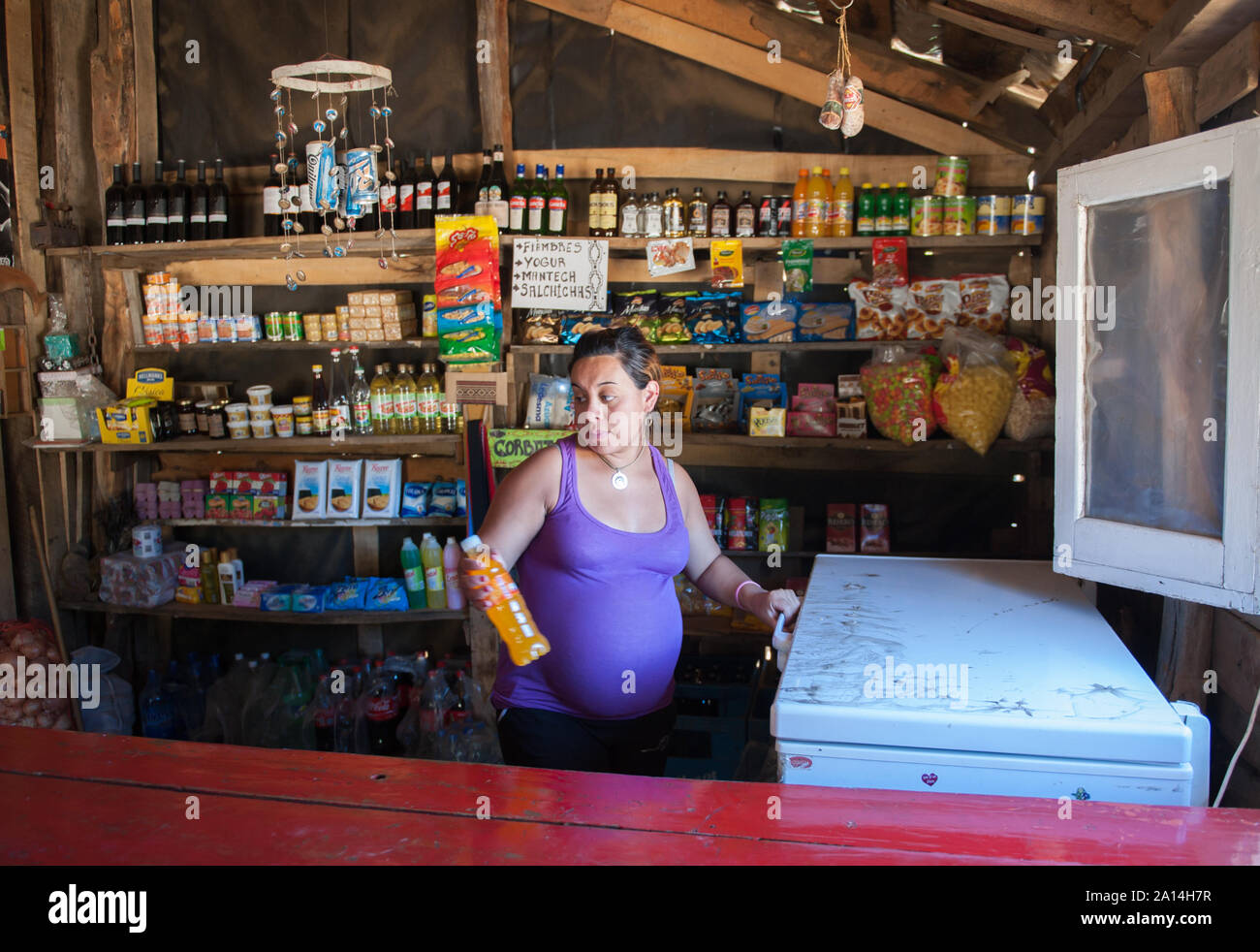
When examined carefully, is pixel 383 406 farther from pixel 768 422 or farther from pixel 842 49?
pixel 842 49

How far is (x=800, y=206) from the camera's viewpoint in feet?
11.4

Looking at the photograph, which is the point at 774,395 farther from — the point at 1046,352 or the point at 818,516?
the point at 1046,352

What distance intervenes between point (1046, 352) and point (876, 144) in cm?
102

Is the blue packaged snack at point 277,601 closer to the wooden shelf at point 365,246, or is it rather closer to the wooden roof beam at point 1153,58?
the wooden shelf at point 365,246

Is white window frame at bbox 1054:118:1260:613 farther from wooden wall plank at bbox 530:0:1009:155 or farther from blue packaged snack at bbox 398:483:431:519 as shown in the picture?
blue packaged snack at bbox 398:483:431:519

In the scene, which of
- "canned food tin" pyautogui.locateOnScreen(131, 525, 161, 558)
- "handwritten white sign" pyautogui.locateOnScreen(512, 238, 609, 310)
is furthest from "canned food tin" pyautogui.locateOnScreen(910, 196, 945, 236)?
"canned food tin" pyautogui.locateOnScreen(131, 525, 161, 558)

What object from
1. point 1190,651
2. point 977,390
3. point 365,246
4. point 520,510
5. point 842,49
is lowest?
point 1190,651

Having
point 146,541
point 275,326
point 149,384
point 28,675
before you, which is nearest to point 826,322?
point 275,326

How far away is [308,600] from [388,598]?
1.12ft

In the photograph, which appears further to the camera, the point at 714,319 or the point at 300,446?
the point at 300,446

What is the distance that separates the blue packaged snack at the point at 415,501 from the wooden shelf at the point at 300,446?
0.63 feet

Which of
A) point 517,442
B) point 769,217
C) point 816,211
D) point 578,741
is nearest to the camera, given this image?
point 578,741
